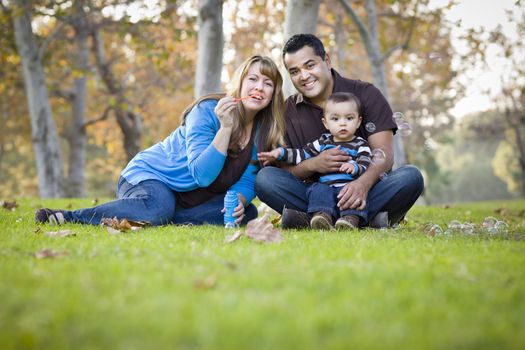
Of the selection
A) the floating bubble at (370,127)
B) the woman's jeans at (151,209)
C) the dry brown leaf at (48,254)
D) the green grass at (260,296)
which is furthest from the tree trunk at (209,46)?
the dry brown leaf at (48,254)

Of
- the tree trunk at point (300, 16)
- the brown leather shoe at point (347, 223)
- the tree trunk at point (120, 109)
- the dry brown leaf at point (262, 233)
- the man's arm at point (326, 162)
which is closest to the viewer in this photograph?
the dry brown leaf at point (262, 233)

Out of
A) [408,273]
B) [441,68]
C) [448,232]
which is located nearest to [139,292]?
[408,273]

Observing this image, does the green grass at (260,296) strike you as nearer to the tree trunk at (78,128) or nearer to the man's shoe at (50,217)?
the man's shoe at (50,217)

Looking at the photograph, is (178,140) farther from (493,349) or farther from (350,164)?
(493,349)

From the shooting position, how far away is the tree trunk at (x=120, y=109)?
18406 millimetres

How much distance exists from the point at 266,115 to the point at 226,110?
685 millimetres

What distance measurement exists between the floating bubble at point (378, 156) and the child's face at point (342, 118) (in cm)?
28

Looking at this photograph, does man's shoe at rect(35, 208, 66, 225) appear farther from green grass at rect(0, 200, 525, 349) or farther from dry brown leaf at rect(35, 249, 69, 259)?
dry brown leaf at rect(35, 249, 69, 259)

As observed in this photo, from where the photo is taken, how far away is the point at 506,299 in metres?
2.11

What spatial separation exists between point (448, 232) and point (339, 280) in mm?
2515

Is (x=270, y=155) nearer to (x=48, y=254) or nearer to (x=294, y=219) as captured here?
(x=294, y=219)

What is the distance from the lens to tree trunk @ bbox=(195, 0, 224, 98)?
30.0 ft

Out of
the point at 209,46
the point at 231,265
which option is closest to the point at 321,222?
the point at 231,265

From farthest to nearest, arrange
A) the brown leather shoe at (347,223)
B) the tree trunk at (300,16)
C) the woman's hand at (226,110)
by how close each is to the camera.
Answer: the tree trunk at (300,16), the woman's hand at (226,110), the brown leather shoe at (347,223)
